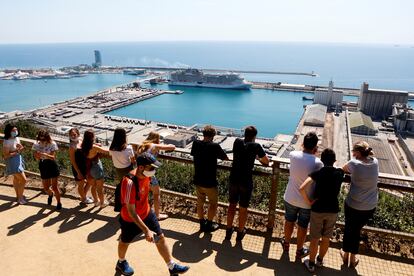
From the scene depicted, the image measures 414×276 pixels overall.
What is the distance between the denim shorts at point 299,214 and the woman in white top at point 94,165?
1994 mm

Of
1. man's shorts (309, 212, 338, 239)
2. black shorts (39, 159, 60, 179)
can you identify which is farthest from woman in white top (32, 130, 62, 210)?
man's shorts (309, 212, 338, 239)

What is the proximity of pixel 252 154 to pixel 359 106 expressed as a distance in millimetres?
50205

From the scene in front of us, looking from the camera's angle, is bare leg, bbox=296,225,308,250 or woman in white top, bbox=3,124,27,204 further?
woman in white top, bbox=3,124,27,204

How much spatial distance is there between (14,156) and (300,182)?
11.4ft

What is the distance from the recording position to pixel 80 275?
2.78m

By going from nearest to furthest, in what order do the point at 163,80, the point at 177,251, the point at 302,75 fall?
the point at 177,251
the point at 163,80
the point at 302,75

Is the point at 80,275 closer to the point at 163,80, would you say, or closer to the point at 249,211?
the point at 249,211

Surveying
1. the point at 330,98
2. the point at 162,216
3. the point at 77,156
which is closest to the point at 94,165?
the point at 77,156

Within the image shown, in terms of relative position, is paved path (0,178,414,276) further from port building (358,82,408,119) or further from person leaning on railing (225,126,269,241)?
port building (358,82,408,119)

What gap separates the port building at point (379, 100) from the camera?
149 ft

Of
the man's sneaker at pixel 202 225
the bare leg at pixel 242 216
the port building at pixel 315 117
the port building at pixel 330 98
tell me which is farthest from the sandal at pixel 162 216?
the port building at pixel 330 98

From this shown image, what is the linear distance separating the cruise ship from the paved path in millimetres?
62707

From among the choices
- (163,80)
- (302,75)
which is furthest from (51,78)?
(302,75)

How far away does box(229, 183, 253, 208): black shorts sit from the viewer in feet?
9.97
